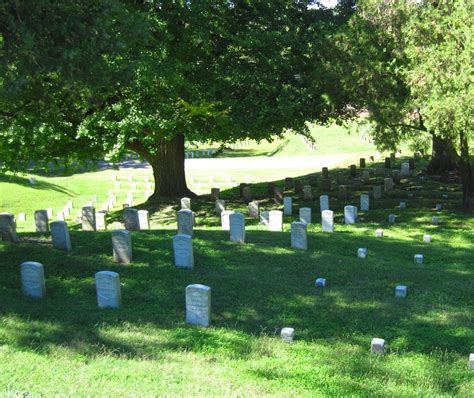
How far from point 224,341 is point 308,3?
1593 centimetres

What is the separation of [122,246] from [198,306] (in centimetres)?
329

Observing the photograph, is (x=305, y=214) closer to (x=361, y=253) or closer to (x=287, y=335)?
(x=361, y=253)

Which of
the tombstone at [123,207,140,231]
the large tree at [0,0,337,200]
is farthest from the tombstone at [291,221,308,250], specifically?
the large tree at [0,0,337,200]

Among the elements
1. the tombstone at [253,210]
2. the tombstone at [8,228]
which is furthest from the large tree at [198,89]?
the tombstone at [8,228]

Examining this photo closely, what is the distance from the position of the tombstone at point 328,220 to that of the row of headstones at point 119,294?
5.50 metres

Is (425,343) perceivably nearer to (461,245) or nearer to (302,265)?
(302,265)

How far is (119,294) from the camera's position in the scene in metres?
8.94

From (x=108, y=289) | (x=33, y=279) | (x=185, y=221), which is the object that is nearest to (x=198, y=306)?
(x=108, y=289)

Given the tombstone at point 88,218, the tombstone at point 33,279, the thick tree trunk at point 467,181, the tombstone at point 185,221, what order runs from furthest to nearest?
the thick tree trunk at point 467,181
the tombstone at point 88,218
the tombstone at point 185,221
the tombstone at point 33,279

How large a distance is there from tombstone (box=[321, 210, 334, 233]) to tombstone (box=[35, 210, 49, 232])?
731 centimetres

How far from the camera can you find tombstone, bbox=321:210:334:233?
15.7 m

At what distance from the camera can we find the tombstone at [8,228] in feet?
43.0

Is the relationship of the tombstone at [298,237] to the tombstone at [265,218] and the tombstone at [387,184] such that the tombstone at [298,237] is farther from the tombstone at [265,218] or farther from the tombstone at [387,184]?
the tombstone at [387,184]

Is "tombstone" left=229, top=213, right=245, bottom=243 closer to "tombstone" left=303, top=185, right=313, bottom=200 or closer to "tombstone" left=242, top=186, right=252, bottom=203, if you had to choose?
"tombstone" left=242, top=186, right=252, bottom=203
